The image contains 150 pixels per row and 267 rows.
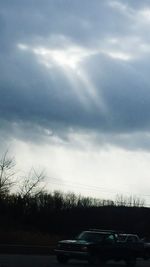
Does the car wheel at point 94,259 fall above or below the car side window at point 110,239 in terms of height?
below

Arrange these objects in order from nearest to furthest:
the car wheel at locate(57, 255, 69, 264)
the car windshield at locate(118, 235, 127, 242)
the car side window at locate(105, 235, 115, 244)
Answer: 1. the car wheel at locate(57, 255, 69, 264)
2. the car side window at locate(105, 235, 115, 244)
3. the car windshield at locate(118, 235, 127, 242)

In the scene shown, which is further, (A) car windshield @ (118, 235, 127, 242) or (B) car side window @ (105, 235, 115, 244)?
(A) car windshield @ (118, 235, 127, 242)

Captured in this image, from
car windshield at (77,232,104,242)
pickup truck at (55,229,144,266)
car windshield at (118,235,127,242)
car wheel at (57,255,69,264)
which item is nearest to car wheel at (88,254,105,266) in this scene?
pickup truck at (55,229,144,266)

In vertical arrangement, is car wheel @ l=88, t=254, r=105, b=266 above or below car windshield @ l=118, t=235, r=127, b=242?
below

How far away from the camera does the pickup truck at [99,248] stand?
90.9ft

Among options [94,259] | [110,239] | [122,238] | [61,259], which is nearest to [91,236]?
[110,239]

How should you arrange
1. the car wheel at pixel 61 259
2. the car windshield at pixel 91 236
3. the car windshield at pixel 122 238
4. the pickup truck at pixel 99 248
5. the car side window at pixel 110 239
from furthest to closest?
the car windshield at pixel 122 238 → the car side window at pixel 110 239 → the car windshield at pixel 91 236 → the car wheel at pixel 61 259 → the pickup truck at pixel 99 248

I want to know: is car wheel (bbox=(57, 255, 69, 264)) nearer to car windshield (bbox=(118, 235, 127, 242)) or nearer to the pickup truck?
the pickup truck

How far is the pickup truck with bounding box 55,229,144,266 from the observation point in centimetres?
2772

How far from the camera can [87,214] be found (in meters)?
89.4

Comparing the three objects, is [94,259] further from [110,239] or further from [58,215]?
[58,215]

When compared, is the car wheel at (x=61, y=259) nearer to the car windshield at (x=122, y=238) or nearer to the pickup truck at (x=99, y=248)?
the pickup truck at (x=99, y=248)

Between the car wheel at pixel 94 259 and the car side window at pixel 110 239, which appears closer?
the car wheel at pixel 94 259

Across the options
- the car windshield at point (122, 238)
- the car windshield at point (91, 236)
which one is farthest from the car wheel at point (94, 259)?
the car windshield at point (122, 238)
